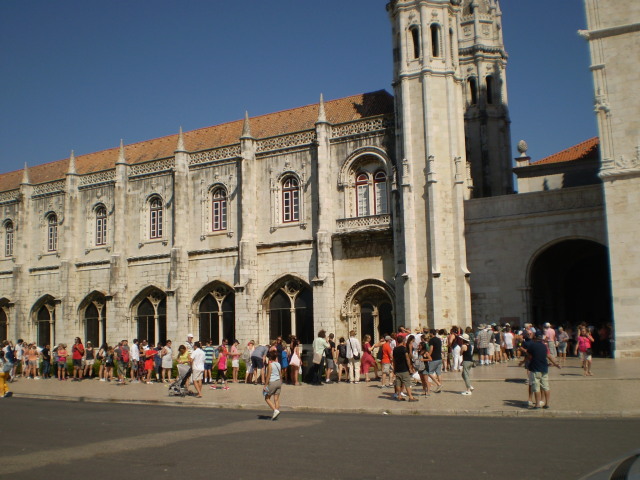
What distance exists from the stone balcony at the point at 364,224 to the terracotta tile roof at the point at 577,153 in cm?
1061

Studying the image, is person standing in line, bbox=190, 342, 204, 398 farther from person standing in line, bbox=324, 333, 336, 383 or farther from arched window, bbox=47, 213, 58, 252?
arched window, bbox=47, 213, 58, 252

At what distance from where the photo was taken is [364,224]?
92.8ft

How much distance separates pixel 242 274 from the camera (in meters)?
30.3

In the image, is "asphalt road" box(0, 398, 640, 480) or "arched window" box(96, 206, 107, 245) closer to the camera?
"asphalt road" box(0, 398, 640, 480)

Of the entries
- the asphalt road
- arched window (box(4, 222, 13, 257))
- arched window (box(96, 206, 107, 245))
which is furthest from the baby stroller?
arched window (box(4, 222, 13, 257))

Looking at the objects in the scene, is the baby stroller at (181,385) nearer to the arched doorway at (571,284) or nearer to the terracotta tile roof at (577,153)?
the arched doorway at (571,284)

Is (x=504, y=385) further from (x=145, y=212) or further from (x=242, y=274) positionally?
(x=145, y=212)

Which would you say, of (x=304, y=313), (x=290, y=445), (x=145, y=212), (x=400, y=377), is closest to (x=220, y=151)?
(x=145, y=212)

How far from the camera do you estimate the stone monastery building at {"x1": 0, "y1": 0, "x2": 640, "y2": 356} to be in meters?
25.2

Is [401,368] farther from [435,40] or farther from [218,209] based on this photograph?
[218,209]

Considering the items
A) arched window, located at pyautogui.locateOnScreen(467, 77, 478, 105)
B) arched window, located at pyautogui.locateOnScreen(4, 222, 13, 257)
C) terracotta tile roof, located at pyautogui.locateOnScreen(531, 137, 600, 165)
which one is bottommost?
arched window, located at pyautogui.locateOnScreen(4, 222, 13, 257)

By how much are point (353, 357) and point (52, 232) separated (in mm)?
23746

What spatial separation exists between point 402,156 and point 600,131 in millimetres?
7454

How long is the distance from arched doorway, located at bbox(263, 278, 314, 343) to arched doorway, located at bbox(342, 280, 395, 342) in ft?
6.48
